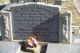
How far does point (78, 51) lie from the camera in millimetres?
9680

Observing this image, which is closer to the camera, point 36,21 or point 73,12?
point 36,21

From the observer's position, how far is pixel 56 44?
34.3ft

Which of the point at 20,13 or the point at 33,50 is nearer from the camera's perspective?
the point at 33,50

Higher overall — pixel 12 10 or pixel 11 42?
pixel 12 10

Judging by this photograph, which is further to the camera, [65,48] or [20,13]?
[20,13]

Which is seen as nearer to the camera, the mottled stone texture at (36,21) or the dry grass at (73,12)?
the mottled stone texture at (36,21)

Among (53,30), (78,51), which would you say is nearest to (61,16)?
(53,30)

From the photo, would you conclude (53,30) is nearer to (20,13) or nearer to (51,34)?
(51,34)

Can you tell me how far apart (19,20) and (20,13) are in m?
0.27

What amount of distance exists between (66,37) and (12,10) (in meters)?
2.26

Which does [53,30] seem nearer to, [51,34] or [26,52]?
[51,34]

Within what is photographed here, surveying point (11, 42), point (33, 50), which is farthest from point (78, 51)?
point (11, 42)

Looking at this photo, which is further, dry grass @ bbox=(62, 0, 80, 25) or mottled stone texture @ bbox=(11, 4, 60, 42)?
dry grass @ bbox=(62, 0, 80, 25)

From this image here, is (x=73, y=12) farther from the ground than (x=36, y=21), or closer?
closer
